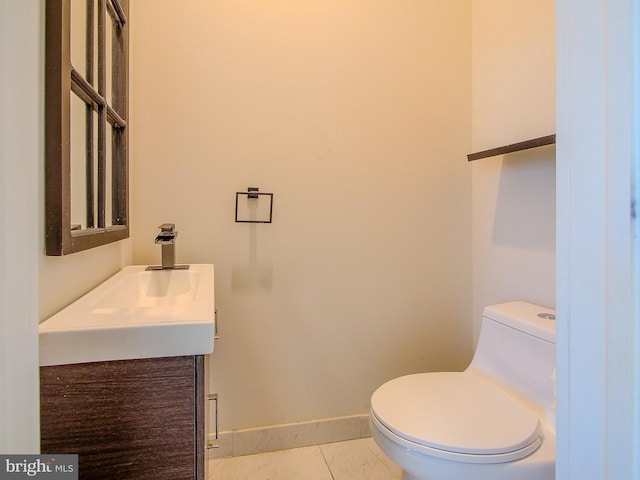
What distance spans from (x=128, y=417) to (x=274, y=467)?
1073 millimetres

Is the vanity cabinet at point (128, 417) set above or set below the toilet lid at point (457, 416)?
above

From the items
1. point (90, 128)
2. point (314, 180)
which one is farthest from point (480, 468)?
point (90, 128)

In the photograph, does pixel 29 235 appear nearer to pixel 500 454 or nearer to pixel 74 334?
pixel 74 334

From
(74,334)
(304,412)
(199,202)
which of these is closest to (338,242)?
(199,202)

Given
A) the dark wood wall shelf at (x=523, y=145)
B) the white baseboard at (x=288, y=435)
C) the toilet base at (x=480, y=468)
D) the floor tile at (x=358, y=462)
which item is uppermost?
Answer: the dark wood wall shelf at (x=523, y=145)

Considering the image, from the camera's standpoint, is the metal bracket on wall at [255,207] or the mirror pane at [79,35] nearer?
the mirror pane at [79,35]

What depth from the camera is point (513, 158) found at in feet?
4.92

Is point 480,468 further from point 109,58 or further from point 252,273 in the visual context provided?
point 109,58

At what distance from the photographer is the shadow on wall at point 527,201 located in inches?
53.3

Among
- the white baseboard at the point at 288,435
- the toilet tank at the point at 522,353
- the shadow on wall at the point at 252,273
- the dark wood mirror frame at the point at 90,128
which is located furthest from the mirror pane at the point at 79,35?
the toilet tank at the point at 522,353

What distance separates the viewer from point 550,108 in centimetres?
133

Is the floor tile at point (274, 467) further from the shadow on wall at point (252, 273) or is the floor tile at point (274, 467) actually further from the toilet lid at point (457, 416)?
the shadow on wall at point (252, 273)

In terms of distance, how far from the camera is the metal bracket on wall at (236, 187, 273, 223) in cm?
147

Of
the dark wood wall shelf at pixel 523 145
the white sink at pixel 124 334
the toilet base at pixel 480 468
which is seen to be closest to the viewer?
the white sink at pixel 124 334
